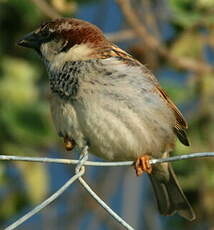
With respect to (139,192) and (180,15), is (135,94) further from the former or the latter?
(139,192)

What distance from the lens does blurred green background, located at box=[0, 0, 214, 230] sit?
2926mm

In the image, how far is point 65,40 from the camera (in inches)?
95.0

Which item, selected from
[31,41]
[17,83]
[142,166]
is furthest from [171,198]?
[17,83]

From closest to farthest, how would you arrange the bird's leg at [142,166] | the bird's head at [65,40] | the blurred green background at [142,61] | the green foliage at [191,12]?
the bird's leg at [142,166], the bird's head at [65,40], the green foliage at [191,12], the blurred green background at [142,61]

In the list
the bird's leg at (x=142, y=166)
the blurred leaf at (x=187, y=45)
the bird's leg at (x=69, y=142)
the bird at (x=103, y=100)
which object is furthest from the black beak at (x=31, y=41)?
the blurred leaf at (x=187, y=45)

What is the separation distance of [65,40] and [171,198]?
1.76ft

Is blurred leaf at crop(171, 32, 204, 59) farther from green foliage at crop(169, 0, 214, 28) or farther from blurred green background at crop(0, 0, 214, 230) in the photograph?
green foliage at crop(169, 0, 214, 28)

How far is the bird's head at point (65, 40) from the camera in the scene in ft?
7.76

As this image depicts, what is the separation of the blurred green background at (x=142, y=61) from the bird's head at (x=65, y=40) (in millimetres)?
365

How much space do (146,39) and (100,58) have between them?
0.60 metres

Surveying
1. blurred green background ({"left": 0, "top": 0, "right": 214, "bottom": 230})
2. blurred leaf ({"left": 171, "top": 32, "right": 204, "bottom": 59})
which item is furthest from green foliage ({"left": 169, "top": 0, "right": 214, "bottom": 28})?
blurred leaf ({"left": 171, "top": 32, "right": 204, "bottom": 59})

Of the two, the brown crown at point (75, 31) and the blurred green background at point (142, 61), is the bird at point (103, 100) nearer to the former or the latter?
the brown crown at point (75, 31)

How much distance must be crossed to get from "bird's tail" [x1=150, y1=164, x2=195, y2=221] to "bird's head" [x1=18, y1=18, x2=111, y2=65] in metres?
0.46

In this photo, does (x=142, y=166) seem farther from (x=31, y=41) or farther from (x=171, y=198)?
(x=31, y=41)
